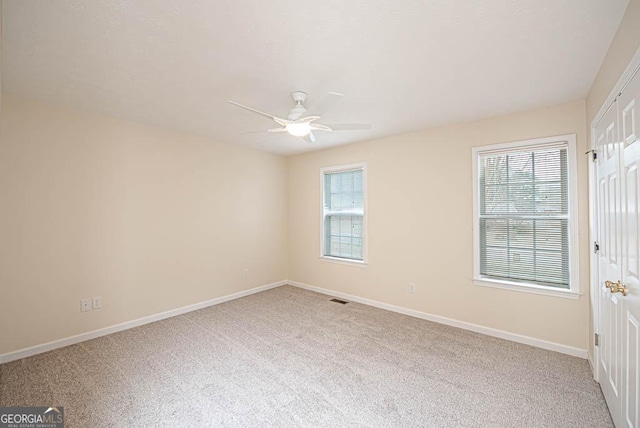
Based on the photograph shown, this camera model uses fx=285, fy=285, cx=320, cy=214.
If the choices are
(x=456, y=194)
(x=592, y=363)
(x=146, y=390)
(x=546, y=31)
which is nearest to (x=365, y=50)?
(x=546, y=31)

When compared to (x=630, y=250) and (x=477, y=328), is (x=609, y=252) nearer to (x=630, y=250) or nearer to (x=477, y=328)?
(x=630, y=250)

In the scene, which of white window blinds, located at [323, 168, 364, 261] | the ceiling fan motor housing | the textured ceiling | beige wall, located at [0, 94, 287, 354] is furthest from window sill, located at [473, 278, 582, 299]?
beige wall, located at [0, 94, 287, 354]

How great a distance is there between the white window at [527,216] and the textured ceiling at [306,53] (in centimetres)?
54

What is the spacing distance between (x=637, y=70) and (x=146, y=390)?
3773 mm

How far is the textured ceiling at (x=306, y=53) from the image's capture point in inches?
62.8

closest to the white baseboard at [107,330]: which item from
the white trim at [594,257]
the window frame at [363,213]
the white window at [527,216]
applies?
the window frame at [363,213]

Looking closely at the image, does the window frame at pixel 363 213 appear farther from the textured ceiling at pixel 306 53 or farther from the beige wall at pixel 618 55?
the beige wall at pixel 618 55

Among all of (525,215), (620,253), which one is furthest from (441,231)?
(620,253)

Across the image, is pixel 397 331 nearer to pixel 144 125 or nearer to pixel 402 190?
pixel 402 190

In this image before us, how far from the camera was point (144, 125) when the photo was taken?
358 cm

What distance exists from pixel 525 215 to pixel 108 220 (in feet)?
15.4

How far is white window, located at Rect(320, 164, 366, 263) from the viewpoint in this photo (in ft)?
15.2

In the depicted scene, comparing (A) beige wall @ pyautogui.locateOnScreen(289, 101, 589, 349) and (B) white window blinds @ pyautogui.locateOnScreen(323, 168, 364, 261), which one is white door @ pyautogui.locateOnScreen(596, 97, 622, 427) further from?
(B) white window blinds @ pyautogui.locateOnScreen(323, 168, 364, 261)

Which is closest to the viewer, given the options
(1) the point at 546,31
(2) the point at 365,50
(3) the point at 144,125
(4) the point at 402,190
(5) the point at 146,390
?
(1) the point at 546,31
